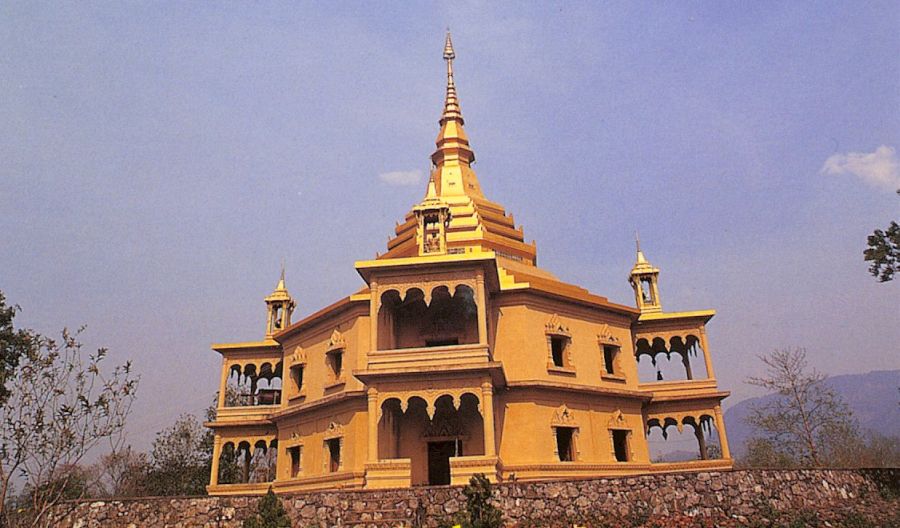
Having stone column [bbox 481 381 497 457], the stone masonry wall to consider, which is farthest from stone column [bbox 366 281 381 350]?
the stone masonry wall

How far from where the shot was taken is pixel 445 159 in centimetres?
3559

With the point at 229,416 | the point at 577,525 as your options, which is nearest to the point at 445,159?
the point at 229,416

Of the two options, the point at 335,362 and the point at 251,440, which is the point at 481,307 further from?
the point at 251,440

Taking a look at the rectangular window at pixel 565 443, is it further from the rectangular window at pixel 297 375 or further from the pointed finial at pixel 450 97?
the pointed finial at pixel 450 97

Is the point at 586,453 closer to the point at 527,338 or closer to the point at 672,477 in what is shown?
the point at 527,338

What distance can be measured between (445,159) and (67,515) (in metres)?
24.4

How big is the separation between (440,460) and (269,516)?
9507 millimetres

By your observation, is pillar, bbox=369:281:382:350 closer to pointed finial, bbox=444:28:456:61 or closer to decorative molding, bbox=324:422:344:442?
decorative molding, bbox=324:422:344:442

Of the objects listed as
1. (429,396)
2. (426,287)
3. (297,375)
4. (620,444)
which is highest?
(426,287)

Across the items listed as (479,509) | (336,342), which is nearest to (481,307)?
(336,342)

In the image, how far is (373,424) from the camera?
2019 centimetres

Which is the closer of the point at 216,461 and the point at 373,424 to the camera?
the point at 373,424

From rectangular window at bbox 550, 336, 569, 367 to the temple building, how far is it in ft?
0.21

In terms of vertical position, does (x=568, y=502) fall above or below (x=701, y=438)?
below
